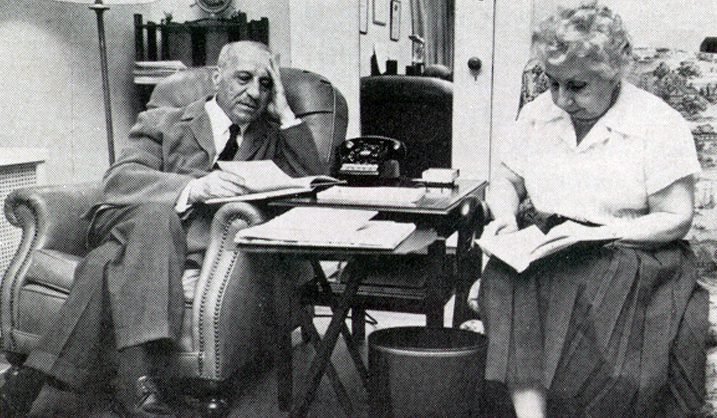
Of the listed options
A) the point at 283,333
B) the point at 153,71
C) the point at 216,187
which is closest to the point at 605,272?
the point at 283,333

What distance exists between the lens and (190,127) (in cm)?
255

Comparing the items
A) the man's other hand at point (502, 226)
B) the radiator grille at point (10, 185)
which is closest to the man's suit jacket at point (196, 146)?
the radiator grille at point (10, 185)

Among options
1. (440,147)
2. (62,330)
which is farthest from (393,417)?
(440,147)

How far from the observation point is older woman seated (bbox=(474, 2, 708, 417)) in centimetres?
166

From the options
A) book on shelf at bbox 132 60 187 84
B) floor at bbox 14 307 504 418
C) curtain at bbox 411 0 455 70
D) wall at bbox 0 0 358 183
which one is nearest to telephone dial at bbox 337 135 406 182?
floor at bbox 14 307 504 418

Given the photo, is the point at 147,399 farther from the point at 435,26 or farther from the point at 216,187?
the point at 435,26

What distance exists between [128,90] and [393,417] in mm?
3137

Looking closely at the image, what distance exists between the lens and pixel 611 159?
1.90 meters

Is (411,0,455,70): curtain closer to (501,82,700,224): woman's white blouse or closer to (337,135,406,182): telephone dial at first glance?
(337,135,406,182): telephone dial

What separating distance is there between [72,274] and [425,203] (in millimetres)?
1037

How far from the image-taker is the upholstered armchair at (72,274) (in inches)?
Result: 83.0

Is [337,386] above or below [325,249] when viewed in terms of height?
below

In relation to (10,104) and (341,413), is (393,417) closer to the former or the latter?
(341,413)

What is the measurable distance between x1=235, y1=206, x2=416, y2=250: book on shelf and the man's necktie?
0.71 m
